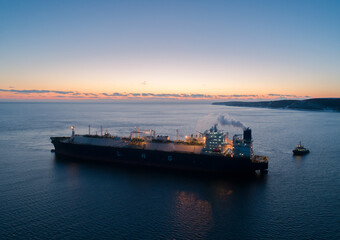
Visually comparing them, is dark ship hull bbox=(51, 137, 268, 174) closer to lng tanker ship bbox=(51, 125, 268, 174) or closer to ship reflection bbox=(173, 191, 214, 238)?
lng tanker ship bbox=(51, 125, 268, 174)

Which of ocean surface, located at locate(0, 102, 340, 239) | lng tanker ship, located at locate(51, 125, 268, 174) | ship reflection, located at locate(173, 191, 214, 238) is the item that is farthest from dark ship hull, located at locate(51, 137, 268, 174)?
ship reflection, located at locate(173, 191, 214, 238)

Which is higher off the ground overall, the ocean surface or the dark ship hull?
the dark ship hull

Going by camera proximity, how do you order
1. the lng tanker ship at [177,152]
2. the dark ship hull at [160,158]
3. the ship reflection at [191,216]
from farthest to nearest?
the lng tanker ship at [177,152]
the dark ship hull at [160,158]
the ship reflection at [191,216]

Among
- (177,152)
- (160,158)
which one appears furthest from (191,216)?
(160,158)

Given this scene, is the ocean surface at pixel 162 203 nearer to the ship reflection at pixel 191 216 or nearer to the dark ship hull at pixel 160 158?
the ship reflection at pixel 191 216

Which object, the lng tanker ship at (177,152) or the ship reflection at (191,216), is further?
the lng tanker ship at (177,152)

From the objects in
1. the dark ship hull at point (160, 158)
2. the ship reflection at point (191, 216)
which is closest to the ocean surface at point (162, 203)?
the ship reflection at point (191, 216)

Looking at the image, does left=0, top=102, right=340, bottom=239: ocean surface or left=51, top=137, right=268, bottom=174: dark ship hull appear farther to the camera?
left=51, top=137, right=268, bottom=174: dark ship hull

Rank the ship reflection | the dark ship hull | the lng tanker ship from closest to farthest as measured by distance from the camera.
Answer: the ship reflection, the dark ship hull, the lng tanker ship
